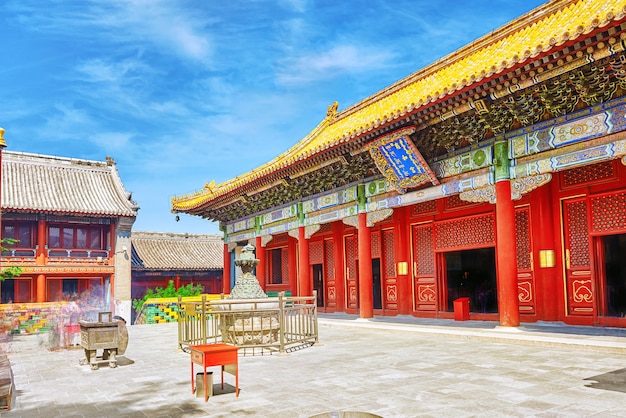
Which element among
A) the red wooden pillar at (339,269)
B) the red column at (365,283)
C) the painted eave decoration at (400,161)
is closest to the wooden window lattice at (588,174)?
the painted eave decoration at (400,161)

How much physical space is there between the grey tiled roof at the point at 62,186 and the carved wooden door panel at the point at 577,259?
68.1 feet

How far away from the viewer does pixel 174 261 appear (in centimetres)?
3008

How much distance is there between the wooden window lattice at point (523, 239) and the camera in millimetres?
11906

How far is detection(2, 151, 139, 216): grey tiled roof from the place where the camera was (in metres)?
24.6

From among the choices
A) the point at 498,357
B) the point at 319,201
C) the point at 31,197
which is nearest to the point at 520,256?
the point at 498,357

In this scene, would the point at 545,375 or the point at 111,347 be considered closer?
the point at 545,375

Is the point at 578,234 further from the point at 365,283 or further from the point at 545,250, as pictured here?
the point at 365,283

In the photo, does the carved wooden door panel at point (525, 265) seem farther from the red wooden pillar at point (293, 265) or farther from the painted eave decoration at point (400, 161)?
the red wooden pillar at point (293, 265)

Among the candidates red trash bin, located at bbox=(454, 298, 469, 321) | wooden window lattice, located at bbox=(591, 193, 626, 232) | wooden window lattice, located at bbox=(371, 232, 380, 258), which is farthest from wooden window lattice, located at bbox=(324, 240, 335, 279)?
wooden window lattice, located at bbox=(591, 193, 626, 232)

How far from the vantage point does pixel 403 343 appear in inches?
386

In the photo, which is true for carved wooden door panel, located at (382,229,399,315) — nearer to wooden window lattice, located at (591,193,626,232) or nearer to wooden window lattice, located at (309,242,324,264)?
wooden window lattice, located at (309,242,324,264)

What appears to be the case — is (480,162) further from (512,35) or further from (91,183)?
(91,183)

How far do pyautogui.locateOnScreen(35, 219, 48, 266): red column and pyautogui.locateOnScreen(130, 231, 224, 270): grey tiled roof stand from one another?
4.65 meters

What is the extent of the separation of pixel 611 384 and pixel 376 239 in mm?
10720
